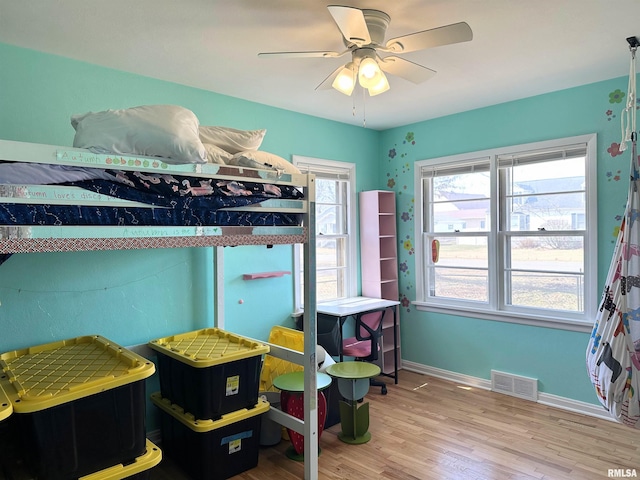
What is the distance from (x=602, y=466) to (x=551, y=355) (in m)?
1.02

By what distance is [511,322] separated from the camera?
151 inches

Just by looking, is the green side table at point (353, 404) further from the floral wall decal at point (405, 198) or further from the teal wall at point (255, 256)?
the floral wall decal at point (405, 198)

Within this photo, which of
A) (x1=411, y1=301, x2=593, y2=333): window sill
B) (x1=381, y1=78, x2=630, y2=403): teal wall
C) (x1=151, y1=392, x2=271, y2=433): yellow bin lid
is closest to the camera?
(x1=151, y1=392, x2=271, y2=433): yellow bin lid

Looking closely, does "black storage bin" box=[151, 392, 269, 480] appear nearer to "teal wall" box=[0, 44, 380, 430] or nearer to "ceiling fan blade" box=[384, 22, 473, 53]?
"teal wall" box=[0, 44, 380, 430]

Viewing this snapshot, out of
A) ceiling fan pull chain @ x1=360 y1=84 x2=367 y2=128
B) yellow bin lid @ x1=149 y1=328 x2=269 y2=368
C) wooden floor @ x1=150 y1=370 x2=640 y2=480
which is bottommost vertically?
wooden floor @ x1=150 y1=370 x2=640 y2=480

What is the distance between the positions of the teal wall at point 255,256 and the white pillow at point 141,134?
3.63ft

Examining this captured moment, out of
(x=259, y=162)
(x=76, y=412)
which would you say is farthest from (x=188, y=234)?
(x=76, y=412)

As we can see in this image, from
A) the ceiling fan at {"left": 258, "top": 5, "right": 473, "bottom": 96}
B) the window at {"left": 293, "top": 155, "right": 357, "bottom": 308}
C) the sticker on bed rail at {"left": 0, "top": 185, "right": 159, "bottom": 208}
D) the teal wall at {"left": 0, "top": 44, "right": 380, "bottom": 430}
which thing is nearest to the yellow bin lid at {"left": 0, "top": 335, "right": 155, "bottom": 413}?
the teal wall at {"left": 0, "top": 44, "right": 380, "bottom": 430}

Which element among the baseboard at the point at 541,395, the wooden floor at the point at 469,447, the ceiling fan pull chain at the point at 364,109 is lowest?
the wooden floor at the point at 469,447

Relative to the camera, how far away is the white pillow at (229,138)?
2336 mm

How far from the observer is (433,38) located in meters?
2.03

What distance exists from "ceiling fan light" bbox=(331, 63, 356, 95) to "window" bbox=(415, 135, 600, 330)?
1.98 metres

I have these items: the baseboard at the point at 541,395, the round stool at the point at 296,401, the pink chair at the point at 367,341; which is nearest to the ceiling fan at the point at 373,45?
the round stool at the point at 296,401

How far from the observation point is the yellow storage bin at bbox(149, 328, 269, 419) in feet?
8.41
